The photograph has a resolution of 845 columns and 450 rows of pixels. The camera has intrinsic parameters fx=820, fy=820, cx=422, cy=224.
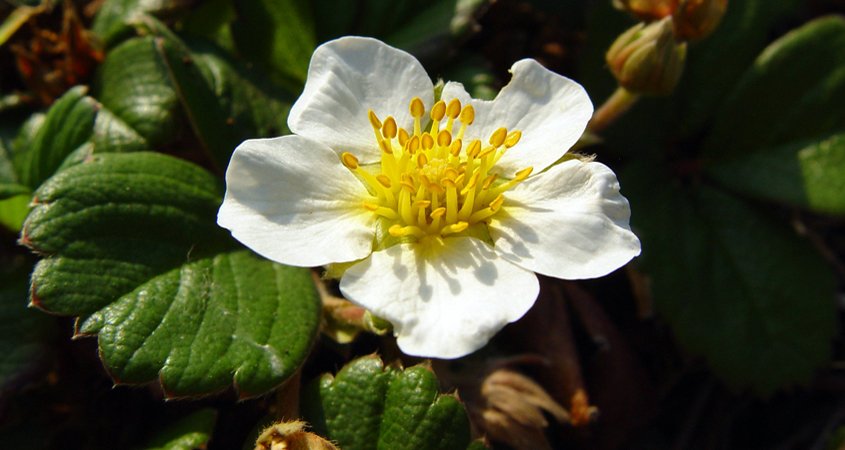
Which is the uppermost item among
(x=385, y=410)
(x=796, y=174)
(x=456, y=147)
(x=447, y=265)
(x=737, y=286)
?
(x=456, y=147)

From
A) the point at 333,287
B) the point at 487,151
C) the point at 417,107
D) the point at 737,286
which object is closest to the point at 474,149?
the point at 487,151

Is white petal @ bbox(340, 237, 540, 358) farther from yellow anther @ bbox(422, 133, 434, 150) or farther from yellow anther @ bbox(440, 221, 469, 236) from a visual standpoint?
yellow anther @ bbox(422, 133, 434, 150)

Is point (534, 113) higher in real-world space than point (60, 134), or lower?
higher

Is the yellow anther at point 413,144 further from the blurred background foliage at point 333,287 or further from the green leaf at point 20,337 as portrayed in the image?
the green leaf at point 20,337

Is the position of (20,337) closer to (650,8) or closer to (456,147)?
(456,147)

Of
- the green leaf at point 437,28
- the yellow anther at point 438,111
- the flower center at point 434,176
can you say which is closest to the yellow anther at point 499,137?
the flower center at point 434,176

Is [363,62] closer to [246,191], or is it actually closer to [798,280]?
[246,191]

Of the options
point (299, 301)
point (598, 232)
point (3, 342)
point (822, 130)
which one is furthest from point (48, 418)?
point (822, 130)

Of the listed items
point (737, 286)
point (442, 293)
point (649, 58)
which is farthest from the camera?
point (737, 286)
